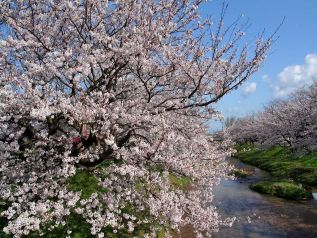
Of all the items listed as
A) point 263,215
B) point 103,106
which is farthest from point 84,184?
point 263,215

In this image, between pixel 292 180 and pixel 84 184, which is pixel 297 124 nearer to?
pixel 292 180

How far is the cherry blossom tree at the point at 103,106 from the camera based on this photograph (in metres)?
12.3

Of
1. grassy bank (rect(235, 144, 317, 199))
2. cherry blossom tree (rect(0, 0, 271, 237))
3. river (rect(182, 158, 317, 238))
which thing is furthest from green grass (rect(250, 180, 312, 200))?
cherry blossom tree (rect(0, 0, 271, 237))

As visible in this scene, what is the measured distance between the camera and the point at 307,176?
40969mm

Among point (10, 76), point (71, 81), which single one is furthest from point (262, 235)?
point (10, 76)

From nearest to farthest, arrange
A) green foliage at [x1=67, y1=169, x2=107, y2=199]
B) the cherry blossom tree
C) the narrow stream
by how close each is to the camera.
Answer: the cherry blossom tree → green foliage at [x1=67, y1=169, x2=107, y2=199] → the narrow stream

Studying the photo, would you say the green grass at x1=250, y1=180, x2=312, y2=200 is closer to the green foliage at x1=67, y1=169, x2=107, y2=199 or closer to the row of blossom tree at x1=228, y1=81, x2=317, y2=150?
the row of blossom tree at x1=228, y1=81, x2=317, y2=150

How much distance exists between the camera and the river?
23.1 meters

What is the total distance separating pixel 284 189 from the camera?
35.2m

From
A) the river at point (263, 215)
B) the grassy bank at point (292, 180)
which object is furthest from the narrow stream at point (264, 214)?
the grassy bank at point (292, 180)

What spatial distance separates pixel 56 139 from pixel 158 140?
3507mm

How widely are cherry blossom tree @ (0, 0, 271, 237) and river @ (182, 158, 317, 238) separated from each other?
212 inches

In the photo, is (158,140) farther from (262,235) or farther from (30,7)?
(262,235)

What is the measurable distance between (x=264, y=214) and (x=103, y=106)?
1993 centimetres
